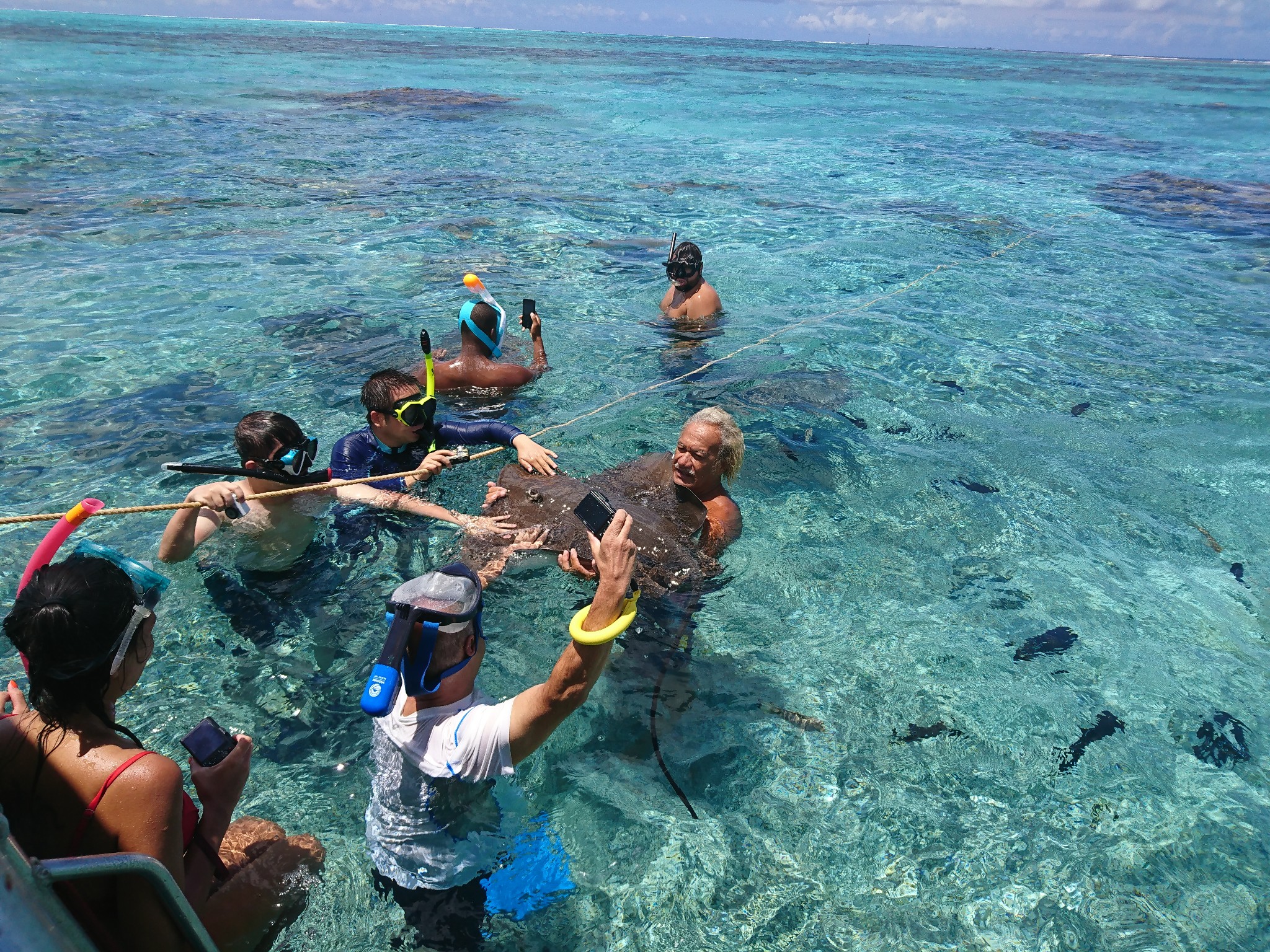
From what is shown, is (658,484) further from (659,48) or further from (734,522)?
(659,48)

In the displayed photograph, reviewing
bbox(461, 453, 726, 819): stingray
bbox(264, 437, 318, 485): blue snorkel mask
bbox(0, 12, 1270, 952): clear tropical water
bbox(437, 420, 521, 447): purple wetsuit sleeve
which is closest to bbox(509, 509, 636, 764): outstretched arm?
bbox(0, 12, 1270, 952): clear tropical water

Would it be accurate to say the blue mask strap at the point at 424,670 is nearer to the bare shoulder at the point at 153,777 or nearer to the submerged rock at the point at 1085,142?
the bare shoulder at the point at 153,777

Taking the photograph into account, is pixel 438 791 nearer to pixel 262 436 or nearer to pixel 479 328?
pixel 262 436

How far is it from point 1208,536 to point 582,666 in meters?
5.69

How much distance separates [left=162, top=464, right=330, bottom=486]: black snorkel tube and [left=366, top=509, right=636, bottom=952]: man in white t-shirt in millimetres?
1797

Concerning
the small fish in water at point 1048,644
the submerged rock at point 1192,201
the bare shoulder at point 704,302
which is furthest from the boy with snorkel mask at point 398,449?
the submerged rock at point 1192,201

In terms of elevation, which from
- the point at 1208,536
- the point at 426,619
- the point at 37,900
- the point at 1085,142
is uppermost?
the point at 37,900

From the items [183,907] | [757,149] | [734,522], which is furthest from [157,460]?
[757,149]

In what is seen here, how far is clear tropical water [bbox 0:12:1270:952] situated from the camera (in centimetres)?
343

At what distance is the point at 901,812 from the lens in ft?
12.0

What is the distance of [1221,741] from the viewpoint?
13.4 ft

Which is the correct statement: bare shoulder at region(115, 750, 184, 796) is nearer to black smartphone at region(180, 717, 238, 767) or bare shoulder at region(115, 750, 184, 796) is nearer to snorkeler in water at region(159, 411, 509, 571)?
black smartphone at region(180, 717, 238, 767)

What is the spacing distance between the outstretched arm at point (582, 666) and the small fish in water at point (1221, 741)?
346 cm

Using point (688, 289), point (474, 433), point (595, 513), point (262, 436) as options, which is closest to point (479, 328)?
point (474, 433)
